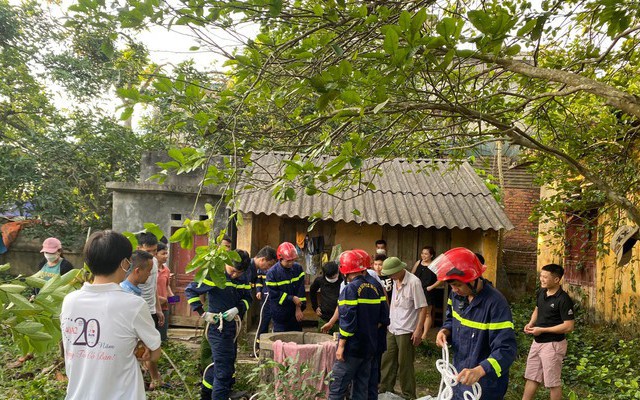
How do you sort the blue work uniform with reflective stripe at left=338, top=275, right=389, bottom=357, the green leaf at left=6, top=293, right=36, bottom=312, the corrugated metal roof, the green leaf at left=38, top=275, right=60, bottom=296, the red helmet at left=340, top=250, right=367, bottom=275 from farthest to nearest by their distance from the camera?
the corrugated metal roof, the red helmet at left=340, top=250, right=367, bottom=275, the blue work uniform with reflective stripe at left=338, top=275, right=389, bottom=357, the green leaf at left=38, top=275, right=60, bottom=296, the green leaf at left=6, top=293, right=36, bottom=312

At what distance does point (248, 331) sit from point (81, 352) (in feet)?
21.4

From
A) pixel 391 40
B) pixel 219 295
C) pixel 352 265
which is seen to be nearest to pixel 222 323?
pixel 219 295

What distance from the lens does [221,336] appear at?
19.7 ft

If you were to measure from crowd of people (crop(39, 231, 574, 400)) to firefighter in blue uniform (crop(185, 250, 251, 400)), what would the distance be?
12 mm

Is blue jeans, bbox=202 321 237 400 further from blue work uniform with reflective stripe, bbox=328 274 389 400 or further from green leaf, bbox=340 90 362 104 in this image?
green leaf, bbox=340 90 362 104

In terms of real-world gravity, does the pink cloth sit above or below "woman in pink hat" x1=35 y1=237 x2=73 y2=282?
below

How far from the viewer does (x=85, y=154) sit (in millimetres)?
11797

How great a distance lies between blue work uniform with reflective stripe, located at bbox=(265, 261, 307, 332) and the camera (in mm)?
7340

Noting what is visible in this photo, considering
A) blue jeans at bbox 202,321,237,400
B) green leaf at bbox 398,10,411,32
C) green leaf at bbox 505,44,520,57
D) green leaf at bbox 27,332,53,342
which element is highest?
green leaf at bbox 505,44,520,57

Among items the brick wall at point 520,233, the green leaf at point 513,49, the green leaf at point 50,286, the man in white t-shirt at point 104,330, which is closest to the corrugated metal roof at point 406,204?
the green leaf at point 513,49

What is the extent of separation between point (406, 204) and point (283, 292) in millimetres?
3174

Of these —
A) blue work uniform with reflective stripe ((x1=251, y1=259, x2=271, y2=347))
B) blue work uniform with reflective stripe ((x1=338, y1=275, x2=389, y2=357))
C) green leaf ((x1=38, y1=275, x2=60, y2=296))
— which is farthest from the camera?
blue work uniform with reflective stripe ((x1=251, y1=259, x2=271, y2=347))

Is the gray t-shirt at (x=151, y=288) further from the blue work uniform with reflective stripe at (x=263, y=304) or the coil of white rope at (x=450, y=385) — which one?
the coil of white rope at (x=450, y=385)

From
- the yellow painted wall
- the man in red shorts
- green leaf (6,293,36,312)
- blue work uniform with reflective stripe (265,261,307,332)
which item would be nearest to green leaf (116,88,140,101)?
green leaf (6,293,36,312)
